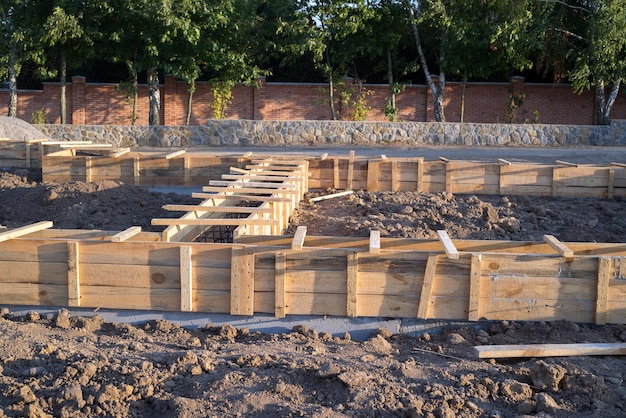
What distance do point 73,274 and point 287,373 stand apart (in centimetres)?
244

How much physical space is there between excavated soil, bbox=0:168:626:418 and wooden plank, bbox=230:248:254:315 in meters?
0.24

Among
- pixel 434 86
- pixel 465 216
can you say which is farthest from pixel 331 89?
pixel 465 216

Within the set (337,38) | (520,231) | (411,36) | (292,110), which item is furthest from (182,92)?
(520,231)

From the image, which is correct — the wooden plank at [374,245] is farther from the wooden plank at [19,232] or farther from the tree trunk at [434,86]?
the tree trunk at [434,86]

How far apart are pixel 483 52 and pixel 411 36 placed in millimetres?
2966

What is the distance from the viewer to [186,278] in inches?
253

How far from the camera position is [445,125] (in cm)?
2231

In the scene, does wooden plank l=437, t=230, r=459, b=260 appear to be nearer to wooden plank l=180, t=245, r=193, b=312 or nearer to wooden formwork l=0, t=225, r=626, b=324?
wooden formwork l=0, t=225, r=626, b=324

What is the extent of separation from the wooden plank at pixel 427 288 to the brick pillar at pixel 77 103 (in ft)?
84.8

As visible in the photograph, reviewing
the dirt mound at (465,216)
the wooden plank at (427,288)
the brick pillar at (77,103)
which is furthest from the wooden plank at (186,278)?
the brick pillar at (77,103)

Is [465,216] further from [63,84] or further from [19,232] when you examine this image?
[63,84]

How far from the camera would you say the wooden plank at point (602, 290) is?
20.3 ft

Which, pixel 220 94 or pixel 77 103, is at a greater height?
pixel 220 94

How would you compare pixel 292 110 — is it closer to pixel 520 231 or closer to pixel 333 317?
pixel 520 231
